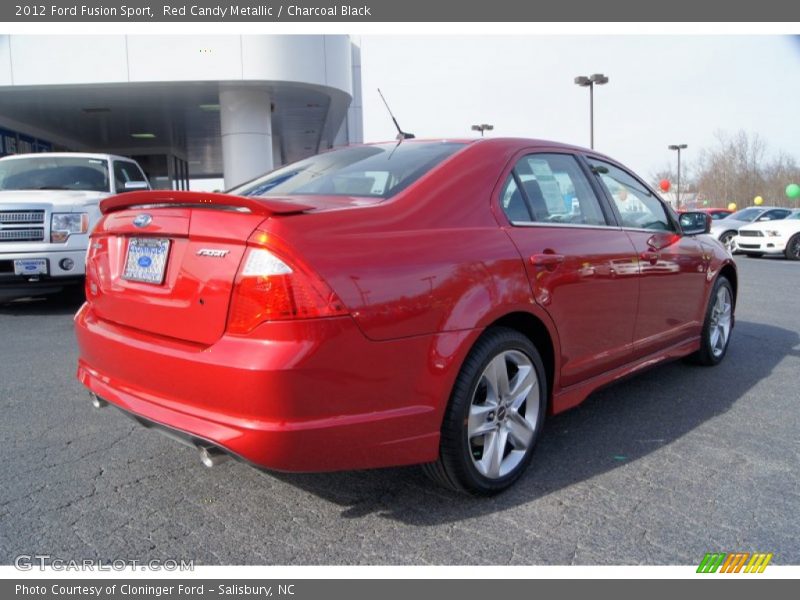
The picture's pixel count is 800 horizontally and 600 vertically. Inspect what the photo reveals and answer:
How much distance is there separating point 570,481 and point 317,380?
1.49m

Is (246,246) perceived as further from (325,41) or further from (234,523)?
(325,41)

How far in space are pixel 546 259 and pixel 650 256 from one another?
121 centimetres

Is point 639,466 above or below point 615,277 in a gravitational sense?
below

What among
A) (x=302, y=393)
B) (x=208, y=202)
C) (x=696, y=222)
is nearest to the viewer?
(x=302, y=393)

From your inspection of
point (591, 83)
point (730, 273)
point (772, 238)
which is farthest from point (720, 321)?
point (591, 83)

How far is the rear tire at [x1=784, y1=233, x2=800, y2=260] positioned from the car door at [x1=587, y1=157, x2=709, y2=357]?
14538 mm

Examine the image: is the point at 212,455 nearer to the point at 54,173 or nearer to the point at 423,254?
the point at 423,254

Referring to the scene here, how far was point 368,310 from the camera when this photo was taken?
2340 millimetres

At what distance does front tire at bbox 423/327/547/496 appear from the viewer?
2682 mm

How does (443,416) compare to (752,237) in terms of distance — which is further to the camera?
(752,237)

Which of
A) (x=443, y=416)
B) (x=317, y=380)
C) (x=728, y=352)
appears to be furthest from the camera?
(x=728, y=352)

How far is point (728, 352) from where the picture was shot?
575cm

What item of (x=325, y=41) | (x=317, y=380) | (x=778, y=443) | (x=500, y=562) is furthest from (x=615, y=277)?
(x=325, y=41)

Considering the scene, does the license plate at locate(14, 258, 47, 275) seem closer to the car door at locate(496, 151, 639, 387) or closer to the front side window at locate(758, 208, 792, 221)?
the car door at locate(496, 151, 639, 387)
